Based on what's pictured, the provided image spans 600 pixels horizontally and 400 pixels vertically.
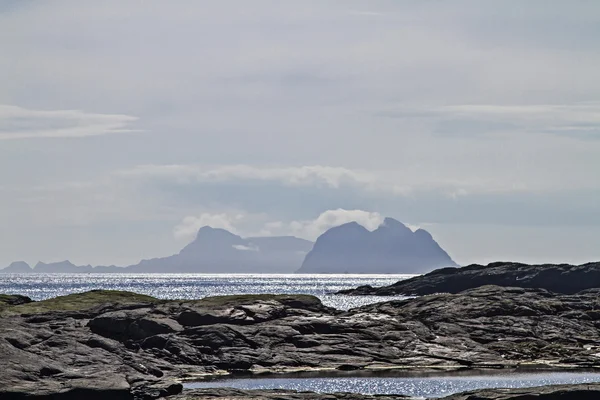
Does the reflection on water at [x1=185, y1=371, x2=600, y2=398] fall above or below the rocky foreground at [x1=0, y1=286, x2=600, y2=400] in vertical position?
below

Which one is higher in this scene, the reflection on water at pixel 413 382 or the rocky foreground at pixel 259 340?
the rocky foreground at pixel 259 340

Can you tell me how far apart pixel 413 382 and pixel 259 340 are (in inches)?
850

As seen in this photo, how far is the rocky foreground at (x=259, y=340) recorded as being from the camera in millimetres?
72688

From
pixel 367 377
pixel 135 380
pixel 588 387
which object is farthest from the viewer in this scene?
pixel 367 377

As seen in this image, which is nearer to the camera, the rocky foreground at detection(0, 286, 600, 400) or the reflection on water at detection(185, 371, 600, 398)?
the rocky foreground at detection(0, 286, 600, 400)

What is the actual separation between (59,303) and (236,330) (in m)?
39.7

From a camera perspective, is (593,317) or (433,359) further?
(593,317)

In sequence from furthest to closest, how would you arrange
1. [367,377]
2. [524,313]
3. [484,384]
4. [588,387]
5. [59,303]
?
[59,303] → [524,313] → [367,377] → [484,384] → [588,387]

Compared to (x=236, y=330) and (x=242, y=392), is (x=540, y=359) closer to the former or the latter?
(x=236, y=330)

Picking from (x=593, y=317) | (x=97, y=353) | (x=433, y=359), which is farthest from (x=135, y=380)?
(x=593, y=317)

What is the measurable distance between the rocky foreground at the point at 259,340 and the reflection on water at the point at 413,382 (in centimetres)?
641

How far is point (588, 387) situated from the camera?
61.4m

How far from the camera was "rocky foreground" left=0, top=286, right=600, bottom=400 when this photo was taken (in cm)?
7269

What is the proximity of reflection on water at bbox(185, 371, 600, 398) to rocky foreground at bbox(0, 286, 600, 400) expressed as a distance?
6.41 m
